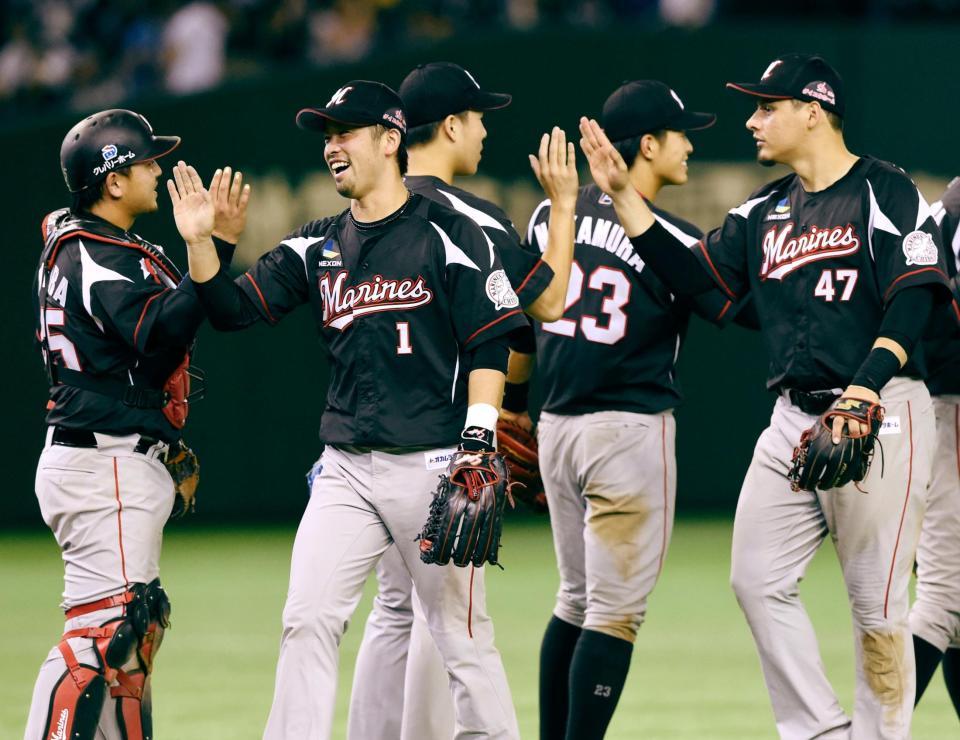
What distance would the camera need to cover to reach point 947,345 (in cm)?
636

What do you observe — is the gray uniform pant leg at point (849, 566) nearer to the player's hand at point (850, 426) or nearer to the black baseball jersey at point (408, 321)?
the player's hand at point (850, 426)

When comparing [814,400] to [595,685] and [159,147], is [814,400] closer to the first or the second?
[595,685]

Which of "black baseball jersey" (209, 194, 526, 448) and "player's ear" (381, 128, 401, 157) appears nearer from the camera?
"black baseball jersey" (209, 194, 526, 448)

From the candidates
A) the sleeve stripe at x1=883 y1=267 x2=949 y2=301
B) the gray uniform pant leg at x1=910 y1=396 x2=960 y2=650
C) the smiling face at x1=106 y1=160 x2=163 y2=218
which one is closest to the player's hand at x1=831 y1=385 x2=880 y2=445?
the sleeve stripe at x1=883 y1=267 x2=949 y2=301

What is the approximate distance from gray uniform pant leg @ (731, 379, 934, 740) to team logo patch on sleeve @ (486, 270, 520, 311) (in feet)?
3.80

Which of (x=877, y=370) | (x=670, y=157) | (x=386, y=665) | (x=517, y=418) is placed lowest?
(x=386, y=665)

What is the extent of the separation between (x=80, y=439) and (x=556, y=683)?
83.8 inches

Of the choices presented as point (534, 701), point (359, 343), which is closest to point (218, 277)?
point (359, 343)

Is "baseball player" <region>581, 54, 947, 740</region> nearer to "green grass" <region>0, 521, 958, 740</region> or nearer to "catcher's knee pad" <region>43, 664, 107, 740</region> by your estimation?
"green grass" <region>0, 521, 958, 740</region>

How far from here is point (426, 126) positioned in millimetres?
5891

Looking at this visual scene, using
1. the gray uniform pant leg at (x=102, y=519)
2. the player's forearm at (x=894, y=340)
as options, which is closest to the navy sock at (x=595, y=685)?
the player's forearm at (x=894, y=340)

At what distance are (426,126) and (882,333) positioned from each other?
184cm

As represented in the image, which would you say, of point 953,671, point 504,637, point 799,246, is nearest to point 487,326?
point 799,246

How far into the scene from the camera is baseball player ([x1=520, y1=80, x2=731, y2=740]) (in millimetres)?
6152
